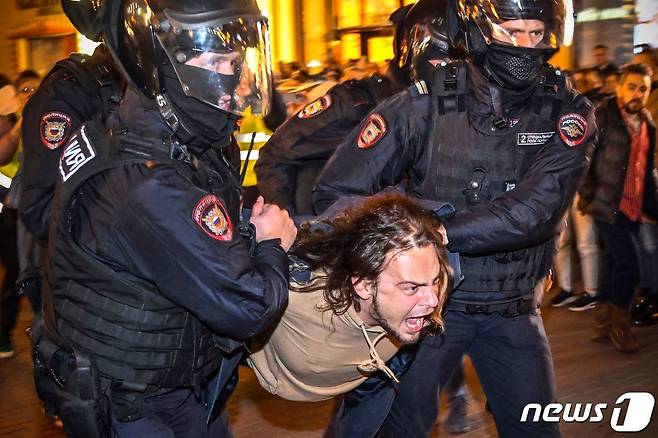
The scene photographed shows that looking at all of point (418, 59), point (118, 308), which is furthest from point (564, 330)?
point (118, 308)

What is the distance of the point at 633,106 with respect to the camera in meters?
6.30

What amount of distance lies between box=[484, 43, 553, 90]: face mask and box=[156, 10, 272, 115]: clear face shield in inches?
37.9

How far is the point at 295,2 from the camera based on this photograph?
17.5 m

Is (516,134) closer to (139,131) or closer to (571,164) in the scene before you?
(571,164)

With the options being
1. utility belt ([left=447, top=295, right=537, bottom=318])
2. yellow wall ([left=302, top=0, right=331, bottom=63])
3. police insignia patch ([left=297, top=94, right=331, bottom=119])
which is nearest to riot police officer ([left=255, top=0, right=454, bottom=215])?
police insignia patch ([left=297, top=94, right=331, bottom=119])

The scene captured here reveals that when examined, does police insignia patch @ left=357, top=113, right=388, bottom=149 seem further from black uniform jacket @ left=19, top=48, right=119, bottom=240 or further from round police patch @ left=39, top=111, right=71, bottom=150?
round police patch @ left=39, top=111, right=71, bottom=150

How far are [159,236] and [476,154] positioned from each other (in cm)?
128

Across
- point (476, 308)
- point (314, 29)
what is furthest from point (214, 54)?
point (314, 29)

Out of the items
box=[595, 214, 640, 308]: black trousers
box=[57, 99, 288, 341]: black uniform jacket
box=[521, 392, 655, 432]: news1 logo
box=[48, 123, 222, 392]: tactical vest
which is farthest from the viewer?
box=[595, 214, 640, 308]: black trousers

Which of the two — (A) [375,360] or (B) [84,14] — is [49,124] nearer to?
(B) [84,14]

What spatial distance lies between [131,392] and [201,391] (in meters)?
0.29

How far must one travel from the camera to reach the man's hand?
8.01 ft

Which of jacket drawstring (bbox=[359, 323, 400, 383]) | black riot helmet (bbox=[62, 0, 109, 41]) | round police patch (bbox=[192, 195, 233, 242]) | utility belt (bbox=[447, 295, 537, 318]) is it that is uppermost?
black riot helmet (bbox=[62, 0, 109, 41])

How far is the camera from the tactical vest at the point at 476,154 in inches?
119
